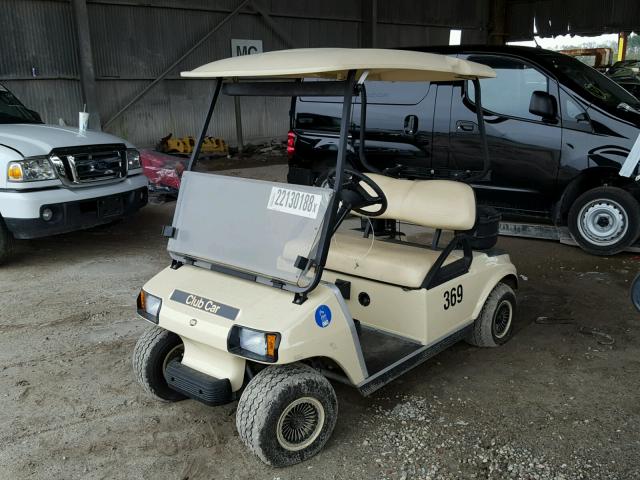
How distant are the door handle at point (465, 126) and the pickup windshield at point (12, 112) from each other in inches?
177

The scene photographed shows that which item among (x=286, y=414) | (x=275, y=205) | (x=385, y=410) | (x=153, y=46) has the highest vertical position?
(x=153, y=46)

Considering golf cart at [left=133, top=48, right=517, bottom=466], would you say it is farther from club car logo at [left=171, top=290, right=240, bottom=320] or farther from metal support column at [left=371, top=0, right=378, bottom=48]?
metal support column at [left=371, top=0, right=378, bottom=48]

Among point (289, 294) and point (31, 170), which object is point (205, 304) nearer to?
point (289, 294)

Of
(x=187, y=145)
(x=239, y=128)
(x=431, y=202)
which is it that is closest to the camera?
(x=431, y=202)

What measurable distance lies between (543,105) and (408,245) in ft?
8.63

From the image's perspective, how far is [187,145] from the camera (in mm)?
11898

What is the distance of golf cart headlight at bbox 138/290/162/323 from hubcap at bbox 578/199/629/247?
4.39 meters

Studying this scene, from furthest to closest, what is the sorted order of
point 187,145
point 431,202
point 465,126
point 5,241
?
point 187,145 → point 465,126 → point 5,241 → point 431,202

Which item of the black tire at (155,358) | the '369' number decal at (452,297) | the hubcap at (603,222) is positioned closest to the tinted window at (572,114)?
the hubcap at (603,222)

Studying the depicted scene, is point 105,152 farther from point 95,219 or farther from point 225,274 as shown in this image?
point 225,274

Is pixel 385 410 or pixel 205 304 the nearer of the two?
pixel 205 304

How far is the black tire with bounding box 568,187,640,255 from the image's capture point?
5.54 metres

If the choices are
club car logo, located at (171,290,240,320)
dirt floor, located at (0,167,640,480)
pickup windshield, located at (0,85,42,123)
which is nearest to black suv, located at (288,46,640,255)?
dirt floor, located at (0,167,640,480)

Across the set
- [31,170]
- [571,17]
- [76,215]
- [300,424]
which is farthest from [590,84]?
[571,17]
